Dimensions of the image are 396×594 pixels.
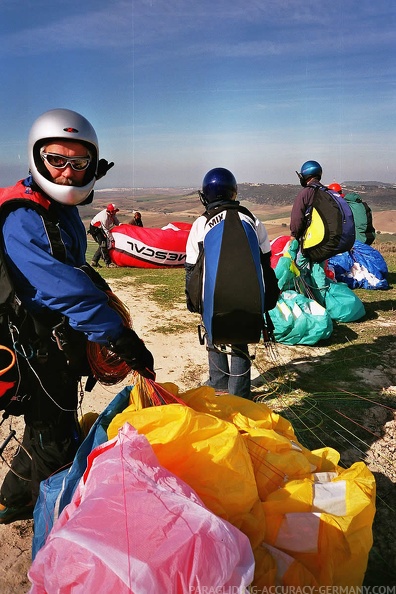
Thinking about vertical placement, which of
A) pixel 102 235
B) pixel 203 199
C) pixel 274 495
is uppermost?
pixel 203 199

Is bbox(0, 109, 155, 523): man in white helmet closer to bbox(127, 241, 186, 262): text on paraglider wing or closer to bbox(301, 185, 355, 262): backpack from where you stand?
bbox(301, 185, 355, 262): backpack

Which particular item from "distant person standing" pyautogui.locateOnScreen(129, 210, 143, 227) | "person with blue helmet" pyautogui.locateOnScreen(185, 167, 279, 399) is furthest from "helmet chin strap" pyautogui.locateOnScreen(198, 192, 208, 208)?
"distant person standing" pyautogui.locateOnScreen(129, 210, 143, 227)

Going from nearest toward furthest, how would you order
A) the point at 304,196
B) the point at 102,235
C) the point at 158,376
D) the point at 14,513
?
1. the point at 14,513
2. the point at 158,376
3. the point at 304,196
4. the point at 102,235

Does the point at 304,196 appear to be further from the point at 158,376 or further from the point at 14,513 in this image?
the point at 14,513

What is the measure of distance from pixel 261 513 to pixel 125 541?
72cm

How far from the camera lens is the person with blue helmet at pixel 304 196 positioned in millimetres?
4879

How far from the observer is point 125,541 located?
1.21 meters

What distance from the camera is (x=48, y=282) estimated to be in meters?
1.85

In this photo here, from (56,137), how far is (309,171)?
3.66 meters

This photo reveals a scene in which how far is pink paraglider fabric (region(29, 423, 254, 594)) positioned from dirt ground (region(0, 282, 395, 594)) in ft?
3.33

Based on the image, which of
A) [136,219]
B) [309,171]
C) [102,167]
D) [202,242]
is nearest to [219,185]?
[202,242]

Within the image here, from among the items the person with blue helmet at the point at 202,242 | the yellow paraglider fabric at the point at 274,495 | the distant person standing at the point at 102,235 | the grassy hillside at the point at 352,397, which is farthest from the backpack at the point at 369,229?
the yellow paraglider fabric at the point at 274,495

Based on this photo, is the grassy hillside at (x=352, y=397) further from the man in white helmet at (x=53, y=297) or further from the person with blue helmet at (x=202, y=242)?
the man in white helmet at (x=53, y=297)

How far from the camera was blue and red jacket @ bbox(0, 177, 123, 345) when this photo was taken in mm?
1845
